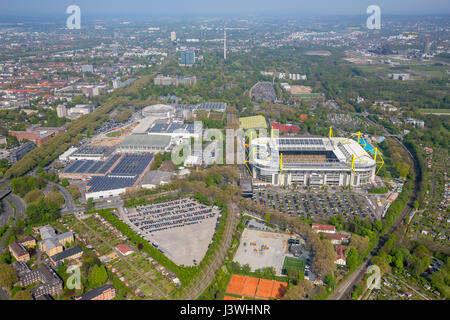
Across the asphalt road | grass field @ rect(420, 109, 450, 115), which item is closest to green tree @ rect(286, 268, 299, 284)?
the asphalt road

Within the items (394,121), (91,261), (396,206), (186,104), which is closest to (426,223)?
(396,206)

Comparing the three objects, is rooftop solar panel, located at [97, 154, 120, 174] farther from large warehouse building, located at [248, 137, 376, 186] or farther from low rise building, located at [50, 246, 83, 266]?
large warehouse building, located at [248, 137, 376, 186]

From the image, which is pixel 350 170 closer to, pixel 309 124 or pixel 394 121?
pixel 309 124

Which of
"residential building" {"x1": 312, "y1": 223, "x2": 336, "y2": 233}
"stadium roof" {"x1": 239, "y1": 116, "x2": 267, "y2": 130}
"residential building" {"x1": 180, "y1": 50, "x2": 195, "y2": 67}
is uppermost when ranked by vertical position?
"residential building" {"x1": 180, "y1": 50, "x2": 195, "y2": 67}

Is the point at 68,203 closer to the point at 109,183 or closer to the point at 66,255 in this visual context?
the point at 109,183

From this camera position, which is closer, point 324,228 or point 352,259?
point 352,259

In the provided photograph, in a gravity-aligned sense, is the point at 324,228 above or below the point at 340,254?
above

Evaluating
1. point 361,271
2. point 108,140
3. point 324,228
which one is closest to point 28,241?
point 324,228

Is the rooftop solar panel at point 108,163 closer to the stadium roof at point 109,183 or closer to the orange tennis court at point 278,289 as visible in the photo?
the stadium roof at point 109,183
